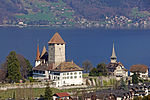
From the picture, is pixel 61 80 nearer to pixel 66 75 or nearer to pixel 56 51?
pixel 66 75

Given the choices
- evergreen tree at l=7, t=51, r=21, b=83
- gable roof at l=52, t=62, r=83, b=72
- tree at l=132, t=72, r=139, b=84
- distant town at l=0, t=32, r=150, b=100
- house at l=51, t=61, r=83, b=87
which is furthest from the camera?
tree at l=132, t=72, r=139, b=84

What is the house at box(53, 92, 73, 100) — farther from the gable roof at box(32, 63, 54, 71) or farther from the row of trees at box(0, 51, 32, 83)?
the gable roof at box(32, 63, 54, 71)

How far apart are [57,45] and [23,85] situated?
39.2 feet

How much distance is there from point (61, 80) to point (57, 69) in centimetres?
207

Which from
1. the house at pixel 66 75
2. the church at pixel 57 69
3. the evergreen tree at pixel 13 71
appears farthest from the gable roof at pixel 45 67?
the evergreen tree at pixel 13 71

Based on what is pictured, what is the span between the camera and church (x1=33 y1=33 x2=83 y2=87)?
3130 inches

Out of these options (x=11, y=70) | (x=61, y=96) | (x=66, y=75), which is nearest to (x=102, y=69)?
(x=66, y=75)

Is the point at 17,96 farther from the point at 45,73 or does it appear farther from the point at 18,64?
the point at 45,73

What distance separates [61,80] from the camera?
78812 mm

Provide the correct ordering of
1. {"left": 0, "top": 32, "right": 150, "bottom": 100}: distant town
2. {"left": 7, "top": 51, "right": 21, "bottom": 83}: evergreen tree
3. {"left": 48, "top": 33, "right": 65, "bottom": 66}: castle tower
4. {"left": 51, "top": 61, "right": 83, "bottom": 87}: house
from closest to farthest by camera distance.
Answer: {"left": 0, "top": 32, "right": 150, "bottom": 100}: distant town → {"left": 7, "top": 51, "right": 21, "bottom": 83}: evergreen tree → {"left": 51, "top": 61, "right": 83, "bottom": 87}: house → {"left": 48, "top": 33, "right": 65, "bottom": 66}: castle tower

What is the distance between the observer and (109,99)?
6731cm

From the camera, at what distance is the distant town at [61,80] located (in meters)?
68.7

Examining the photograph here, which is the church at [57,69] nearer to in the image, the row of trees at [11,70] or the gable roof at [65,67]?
the gable roof at [65,67]

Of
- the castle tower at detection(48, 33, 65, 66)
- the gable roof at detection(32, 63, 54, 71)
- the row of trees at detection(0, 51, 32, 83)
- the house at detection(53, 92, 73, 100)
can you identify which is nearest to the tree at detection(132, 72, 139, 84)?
the castle tower at detection(48, 33, 65, 66)
